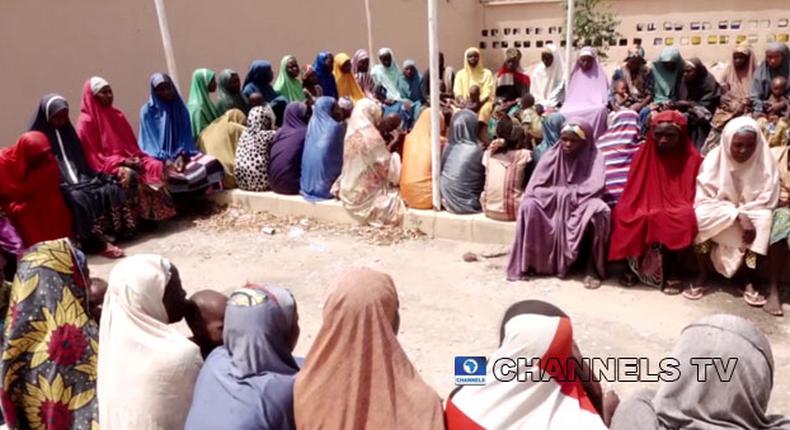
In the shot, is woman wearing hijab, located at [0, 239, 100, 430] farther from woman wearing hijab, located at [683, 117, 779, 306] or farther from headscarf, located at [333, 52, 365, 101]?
headscarf, located at [333, 52, 365, 101]

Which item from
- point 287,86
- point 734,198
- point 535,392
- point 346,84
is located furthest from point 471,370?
point 346,84

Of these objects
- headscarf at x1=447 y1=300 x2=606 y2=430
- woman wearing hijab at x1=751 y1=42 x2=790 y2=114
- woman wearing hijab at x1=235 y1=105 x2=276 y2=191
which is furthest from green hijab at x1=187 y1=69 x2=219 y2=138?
headscarf at x1=447 y1=300 x2=606 y2=430

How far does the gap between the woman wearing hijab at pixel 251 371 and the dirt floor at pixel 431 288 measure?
1.53 m

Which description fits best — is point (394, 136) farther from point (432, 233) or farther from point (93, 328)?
point (93, 328)

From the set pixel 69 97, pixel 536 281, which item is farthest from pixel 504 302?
pixel 69 97

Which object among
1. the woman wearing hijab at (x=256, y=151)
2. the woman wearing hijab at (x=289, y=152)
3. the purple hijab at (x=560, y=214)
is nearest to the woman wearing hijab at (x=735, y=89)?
the purple hijab at (x=560, y=214)

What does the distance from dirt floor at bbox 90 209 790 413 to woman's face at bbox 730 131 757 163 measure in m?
0.95

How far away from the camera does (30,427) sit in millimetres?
2322

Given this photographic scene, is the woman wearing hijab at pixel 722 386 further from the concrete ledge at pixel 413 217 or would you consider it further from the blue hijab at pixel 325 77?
the blue hijab at pixel 325 77

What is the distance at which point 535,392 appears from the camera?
178 cm

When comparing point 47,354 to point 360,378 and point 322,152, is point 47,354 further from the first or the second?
point 322,152

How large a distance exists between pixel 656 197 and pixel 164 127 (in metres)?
4.85

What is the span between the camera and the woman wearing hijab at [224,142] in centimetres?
684

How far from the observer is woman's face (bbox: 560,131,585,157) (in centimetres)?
454
